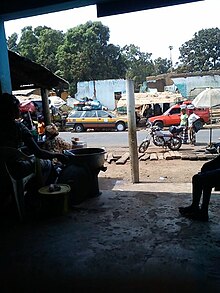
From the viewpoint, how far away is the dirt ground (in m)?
7.28

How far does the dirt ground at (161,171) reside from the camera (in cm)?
728

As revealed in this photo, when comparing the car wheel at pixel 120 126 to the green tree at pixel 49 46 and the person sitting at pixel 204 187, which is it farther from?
the person sitting at pixel 204 187

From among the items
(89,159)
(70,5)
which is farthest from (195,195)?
(70,5)

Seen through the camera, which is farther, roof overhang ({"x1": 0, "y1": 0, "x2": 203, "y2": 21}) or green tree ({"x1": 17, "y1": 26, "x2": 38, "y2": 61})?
green tree ({"x1": 17, "y1": 26, "x2": 38, "y2": 61})

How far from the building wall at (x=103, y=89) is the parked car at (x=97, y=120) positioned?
7176 mm

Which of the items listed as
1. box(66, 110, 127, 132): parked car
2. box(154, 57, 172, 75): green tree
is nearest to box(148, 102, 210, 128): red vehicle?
box(66, 110, 127, 132): parked car

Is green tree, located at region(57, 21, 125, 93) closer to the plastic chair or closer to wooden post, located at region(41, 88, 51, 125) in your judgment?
wooden post, located at region(41, 88, 51, 125)

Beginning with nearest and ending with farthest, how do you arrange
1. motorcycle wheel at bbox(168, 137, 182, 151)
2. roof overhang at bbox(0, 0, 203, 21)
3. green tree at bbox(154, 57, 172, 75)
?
roof overhang at bbox(0, 0, 203, 21) < motorcycle wheel at bbox(168, 137, 182, 151) < green tree at bbox(154, 57, 172, 75)

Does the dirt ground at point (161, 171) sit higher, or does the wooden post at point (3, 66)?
the wooden post at point (3, 66)

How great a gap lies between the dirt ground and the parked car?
25.4 feet

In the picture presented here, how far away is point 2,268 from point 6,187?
1.26m

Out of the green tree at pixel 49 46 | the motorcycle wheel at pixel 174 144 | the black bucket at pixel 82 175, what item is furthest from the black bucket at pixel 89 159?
the green tree at pixel 49 46

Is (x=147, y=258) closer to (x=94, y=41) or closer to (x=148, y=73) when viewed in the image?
(x=94, y=41)

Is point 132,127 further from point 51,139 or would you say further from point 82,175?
point 51,139
